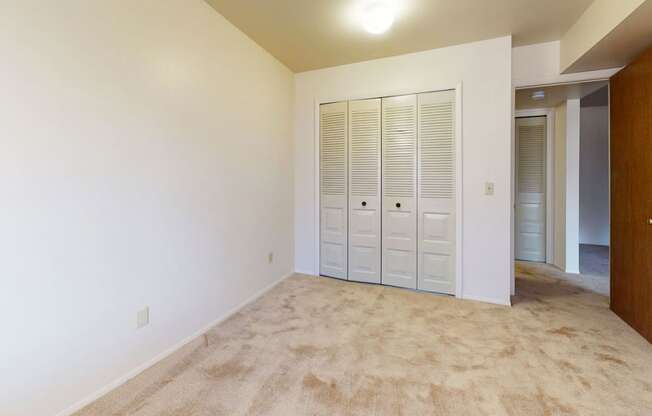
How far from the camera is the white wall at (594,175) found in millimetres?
5621

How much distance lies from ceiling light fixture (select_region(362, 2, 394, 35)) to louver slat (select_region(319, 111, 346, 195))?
1.24 m

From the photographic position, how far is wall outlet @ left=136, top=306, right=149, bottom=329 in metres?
1.87

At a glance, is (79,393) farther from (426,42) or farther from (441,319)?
(426,42)

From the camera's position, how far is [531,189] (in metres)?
4.57

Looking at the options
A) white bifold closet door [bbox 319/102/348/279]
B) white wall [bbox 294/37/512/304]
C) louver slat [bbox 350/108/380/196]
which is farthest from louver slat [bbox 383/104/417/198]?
white bifold closet door [bbox 319/102/348/279]

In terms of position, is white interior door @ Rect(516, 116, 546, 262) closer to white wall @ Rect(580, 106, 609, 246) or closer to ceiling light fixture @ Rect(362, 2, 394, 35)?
white wall @ Rect(580, 106, 609, 246)

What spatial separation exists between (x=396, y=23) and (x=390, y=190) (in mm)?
1575

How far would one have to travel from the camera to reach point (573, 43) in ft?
8.64

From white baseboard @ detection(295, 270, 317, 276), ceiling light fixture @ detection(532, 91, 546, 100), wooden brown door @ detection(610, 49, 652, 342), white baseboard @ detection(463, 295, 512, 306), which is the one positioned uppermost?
ceiling light fixture @ detection(532, 91, 546, 100)

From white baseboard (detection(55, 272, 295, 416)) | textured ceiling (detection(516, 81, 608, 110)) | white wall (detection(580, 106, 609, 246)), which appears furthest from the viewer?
white wall (detection(580, 106, 609, 246))

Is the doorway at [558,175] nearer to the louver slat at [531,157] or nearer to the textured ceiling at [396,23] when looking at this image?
the louver slat at [531,157]

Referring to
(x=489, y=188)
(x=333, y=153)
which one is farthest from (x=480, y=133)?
(x=333, y=153)

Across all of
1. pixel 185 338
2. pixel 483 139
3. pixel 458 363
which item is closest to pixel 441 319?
pixel 458 363

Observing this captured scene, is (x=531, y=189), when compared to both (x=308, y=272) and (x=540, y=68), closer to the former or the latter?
(x=540, y=68)
